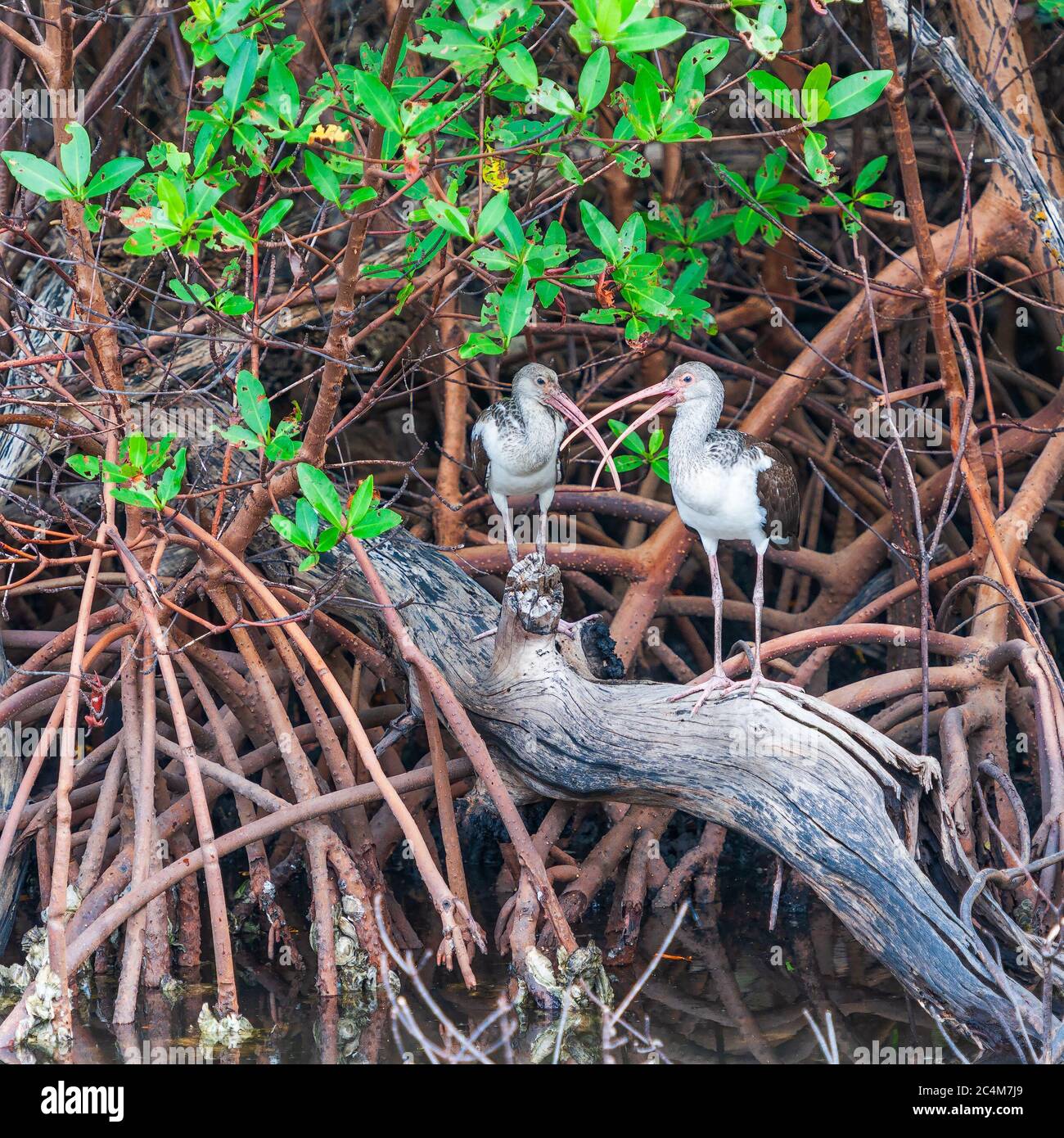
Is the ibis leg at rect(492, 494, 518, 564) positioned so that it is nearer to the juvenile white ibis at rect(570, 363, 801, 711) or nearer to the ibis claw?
the juvenile white ibis at rect(570, 363, 801, 711)

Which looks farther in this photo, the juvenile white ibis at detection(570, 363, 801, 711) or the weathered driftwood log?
the juvenile white ibis at detection(570, 363, 801, 711)

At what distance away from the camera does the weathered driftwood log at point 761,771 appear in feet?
12.1

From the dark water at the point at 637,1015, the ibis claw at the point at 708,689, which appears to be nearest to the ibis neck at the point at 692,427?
the ibis claw at the point at 708,689

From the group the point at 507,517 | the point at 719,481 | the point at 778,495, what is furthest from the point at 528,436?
the point at 778,495

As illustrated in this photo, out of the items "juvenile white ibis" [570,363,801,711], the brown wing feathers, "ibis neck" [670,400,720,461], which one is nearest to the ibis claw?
"juvenile white ibis" [570,363,801,711]

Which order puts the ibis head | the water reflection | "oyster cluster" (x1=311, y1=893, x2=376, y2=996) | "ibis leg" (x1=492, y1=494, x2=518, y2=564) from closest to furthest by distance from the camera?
the water reflection → "oyster cluster" (x1=311, y1=893, x2=376, y2=996) → the ibis head → "ibis leg" (x1=492, y1=494, x2=518, y2=564)

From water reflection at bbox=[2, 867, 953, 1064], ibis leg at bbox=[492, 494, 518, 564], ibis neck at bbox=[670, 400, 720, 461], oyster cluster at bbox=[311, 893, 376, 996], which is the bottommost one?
water reflection at bbox=[2, 867, 953, 1064]

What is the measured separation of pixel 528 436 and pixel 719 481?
0.89 m

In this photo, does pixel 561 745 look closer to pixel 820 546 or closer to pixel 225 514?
pixel 225 514

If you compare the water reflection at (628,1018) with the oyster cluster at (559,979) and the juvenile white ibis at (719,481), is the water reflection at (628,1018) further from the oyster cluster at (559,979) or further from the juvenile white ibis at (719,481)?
the juvenile white ibis at (719,481)

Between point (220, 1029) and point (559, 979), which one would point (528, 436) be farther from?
point (220, 1029)

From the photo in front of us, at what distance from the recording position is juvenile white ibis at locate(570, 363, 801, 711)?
4.22m

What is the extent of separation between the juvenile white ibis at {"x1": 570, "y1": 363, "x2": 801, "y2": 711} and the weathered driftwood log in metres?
0.20
